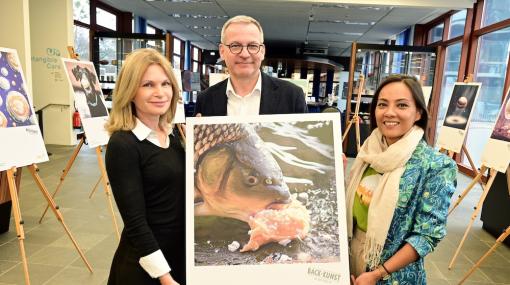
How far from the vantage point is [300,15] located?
29.7 feet

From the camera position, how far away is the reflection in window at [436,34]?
30.3 ft

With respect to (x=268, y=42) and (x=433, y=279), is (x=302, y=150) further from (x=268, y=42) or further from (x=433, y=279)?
(x=268, y=42)

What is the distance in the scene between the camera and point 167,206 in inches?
49.8

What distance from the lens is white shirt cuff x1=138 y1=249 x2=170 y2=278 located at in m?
1.18

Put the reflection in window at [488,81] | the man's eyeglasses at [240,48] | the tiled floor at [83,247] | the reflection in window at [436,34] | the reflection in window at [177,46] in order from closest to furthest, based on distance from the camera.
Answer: the man's eyeglasses at [240,48]
the tiled floor at [83,247]
the reflection in window at [488,81]
the reflection in window at [436,34]
the reflection in window at [177,46]

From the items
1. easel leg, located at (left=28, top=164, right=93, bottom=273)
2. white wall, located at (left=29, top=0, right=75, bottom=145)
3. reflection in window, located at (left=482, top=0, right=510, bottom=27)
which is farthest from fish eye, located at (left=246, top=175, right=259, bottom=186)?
white wall, located at (left=29, top=0, right=75, bottom=145)

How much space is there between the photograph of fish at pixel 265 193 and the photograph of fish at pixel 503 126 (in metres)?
2.72

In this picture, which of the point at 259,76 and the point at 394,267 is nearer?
the point at 394,267

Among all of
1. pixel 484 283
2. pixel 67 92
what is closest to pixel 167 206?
pixel 484 283

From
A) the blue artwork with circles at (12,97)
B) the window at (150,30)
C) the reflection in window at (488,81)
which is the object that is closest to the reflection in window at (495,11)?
the reflection in window at (488,81)

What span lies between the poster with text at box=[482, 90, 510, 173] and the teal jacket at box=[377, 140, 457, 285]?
2268 mm

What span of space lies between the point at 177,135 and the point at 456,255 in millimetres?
2818

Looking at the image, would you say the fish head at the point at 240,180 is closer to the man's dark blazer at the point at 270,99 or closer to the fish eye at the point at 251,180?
the fish eye at the point at 251,180

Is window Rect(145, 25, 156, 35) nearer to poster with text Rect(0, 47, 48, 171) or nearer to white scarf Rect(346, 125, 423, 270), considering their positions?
poster with text Rect(0, 47, 48, 171)
